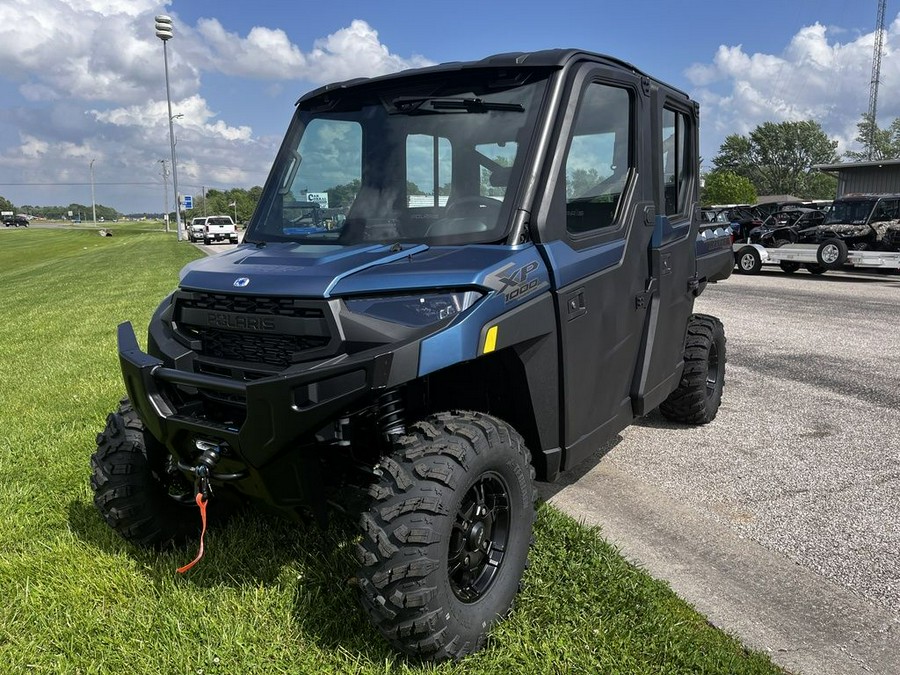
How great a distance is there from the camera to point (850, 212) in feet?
60.6

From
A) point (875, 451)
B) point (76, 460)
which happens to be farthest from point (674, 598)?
point (76, 460)

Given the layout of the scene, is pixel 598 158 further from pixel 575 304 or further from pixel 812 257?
pixel 812 257

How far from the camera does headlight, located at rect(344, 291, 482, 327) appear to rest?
8.55ft

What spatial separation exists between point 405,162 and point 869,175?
36.9 meters

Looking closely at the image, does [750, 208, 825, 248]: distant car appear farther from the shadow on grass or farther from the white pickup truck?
the white pickup truck

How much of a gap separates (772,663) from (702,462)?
7.21ft

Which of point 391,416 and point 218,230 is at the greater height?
point 218,230

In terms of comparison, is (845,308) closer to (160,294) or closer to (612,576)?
(612,576)

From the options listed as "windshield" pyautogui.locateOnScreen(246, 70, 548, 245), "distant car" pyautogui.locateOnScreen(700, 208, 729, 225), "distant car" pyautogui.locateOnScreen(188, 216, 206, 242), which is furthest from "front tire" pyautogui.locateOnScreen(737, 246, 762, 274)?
"distant car" pyautogui.locateOnScreen(188, 216, 206, 242)

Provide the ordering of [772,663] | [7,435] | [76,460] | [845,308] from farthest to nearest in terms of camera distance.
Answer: [845,308]
[7,435]
[76,460]
[772,663]

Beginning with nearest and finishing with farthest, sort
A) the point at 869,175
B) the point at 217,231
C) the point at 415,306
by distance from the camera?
the point at 415,306
the point at 869,175
the point at 217,231

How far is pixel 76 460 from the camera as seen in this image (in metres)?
4.70

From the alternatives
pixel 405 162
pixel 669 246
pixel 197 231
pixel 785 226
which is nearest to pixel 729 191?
pixel 197 231

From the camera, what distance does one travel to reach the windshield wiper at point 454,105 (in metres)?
3.17
